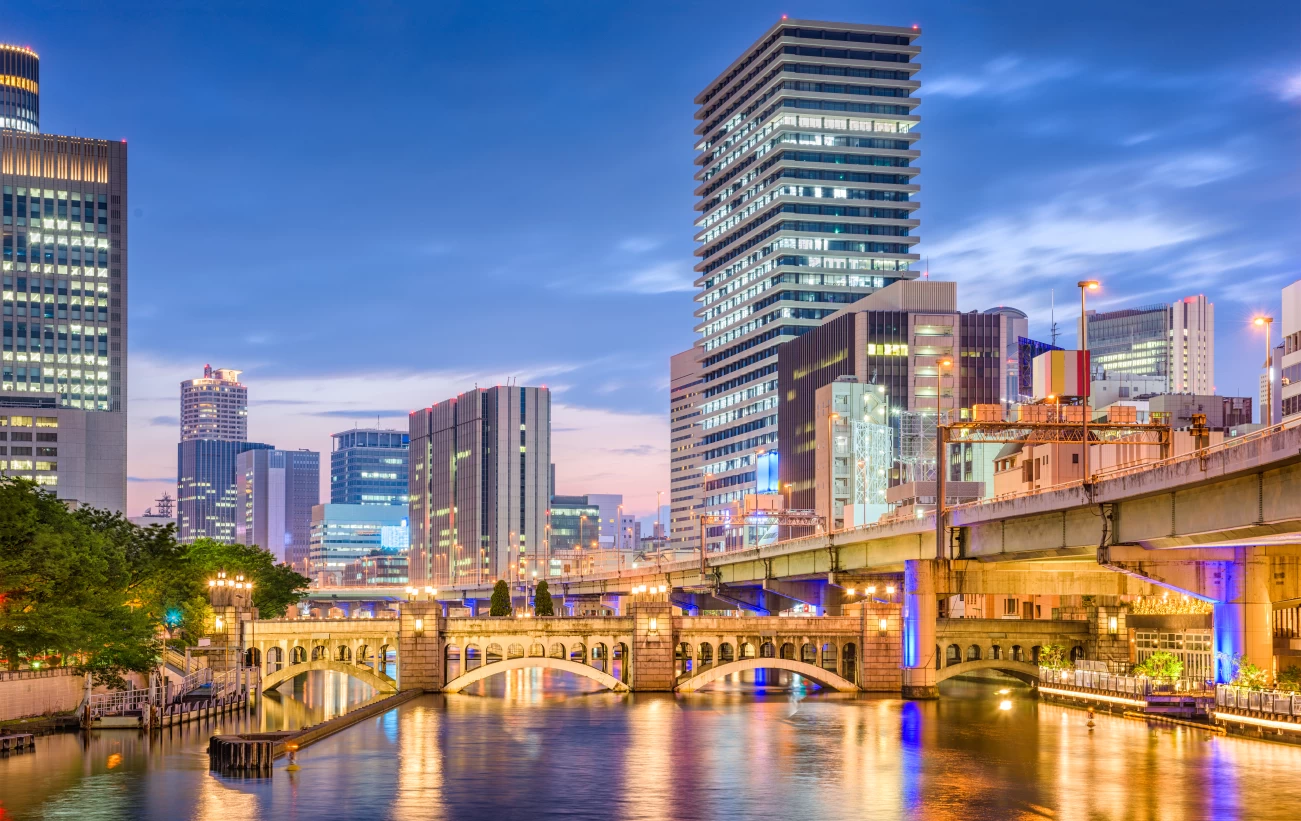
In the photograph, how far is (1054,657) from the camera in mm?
108062

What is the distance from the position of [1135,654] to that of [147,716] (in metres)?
68.7

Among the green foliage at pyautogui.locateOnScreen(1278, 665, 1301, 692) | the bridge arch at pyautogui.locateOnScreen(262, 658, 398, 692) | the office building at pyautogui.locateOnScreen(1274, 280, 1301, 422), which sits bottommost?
the bridge arch at pyautogui.locateOnScreen(262, 658, 398, 692)

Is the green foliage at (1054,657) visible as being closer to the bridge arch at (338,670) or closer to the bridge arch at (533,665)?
the bridge arch at (533,665)

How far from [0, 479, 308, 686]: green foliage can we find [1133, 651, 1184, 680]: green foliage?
191 feet

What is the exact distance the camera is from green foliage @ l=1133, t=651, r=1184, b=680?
9251cm

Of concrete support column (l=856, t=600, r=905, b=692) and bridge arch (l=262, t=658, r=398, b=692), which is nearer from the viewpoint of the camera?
bridge arch (l=262, t=658, r=398, b=692)

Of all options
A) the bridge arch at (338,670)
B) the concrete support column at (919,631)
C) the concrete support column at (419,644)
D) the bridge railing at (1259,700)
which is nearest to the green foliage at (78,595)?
the bridge arch at (338,670)

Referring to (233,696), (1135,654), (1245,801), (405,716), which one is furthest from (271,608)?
(1245,801)

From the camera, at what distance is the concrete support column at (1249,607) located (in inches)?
3199

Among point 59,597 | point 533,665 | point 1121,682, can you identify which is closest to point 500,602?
point 533,665

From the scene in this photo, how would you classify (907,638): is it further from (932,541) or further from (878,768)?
(878,768)

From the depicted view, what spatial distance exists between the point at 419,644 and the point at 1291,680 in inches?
2150

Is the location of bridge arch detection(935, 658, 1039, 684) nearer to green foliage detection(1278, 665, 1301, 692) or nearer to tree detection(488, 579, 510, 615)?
green foliage detection(1278, 665, 1301, 692)

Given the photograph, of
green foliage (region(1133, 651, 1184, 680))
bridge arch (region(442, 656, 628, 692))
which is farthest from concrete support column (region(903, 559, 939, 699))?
bridge arch (region(442, 656, 628, 692))
